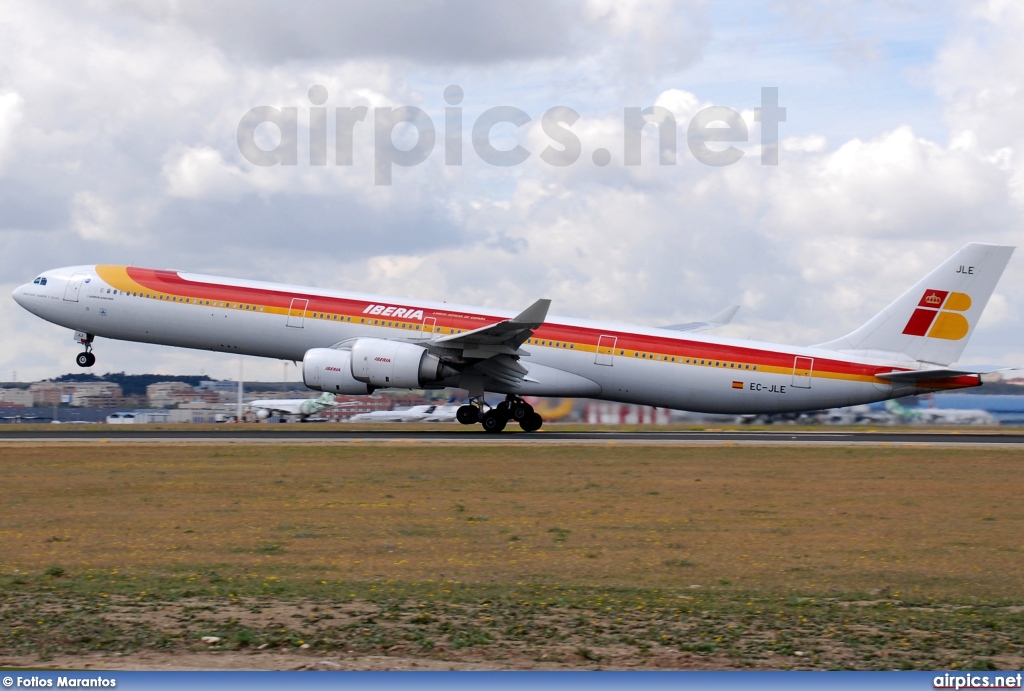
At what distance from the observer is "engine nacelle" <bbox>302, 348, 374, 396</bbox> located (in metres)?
36.7

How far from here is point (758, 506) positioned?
20.7 m

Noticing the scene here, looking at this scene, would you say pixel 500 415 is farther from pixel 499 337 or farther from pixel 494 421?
pixel 499 337

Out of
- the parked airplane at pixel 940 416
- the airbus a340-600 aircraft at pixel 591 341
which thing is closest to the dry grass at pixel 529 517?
the airbus a340-600 aircraft at pixel 591 341

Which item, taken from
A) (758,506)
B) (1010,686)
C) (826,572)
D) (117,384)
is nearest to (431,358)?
(758,506)

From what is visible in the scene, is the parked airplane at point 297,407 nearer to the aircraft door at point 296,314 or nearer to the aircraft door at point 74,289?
the aircraft door at point 74,289

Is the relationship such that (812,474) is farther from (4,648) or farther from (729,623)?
(4,648)

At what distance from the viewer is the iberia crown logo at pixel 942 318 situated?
129 ft

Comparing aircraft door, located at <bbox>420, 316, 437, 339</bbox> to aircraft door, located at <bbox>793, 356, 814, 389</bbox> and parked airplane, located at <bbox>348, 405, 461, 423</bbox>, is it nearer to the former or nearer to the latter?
aircraft door, located at <bbox>793, 356, 814, 389</bbox>

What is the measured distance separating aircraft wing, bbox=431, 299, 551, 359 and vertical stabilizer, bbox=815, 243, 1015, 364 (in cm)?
1266

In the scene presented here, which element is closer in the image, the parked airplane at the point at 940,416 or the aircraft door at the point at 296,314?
the aircraft door at the point at 296,314

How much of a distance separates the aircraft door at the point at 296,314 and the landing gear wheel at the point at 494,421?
25.5 ft

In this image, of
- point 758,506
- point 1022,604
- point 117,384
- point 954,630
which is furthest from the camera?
point 117,384

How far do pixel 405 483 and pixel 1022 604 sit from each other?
14199 millimetres

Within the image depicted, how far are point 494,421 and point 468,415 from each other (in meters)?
1.17
